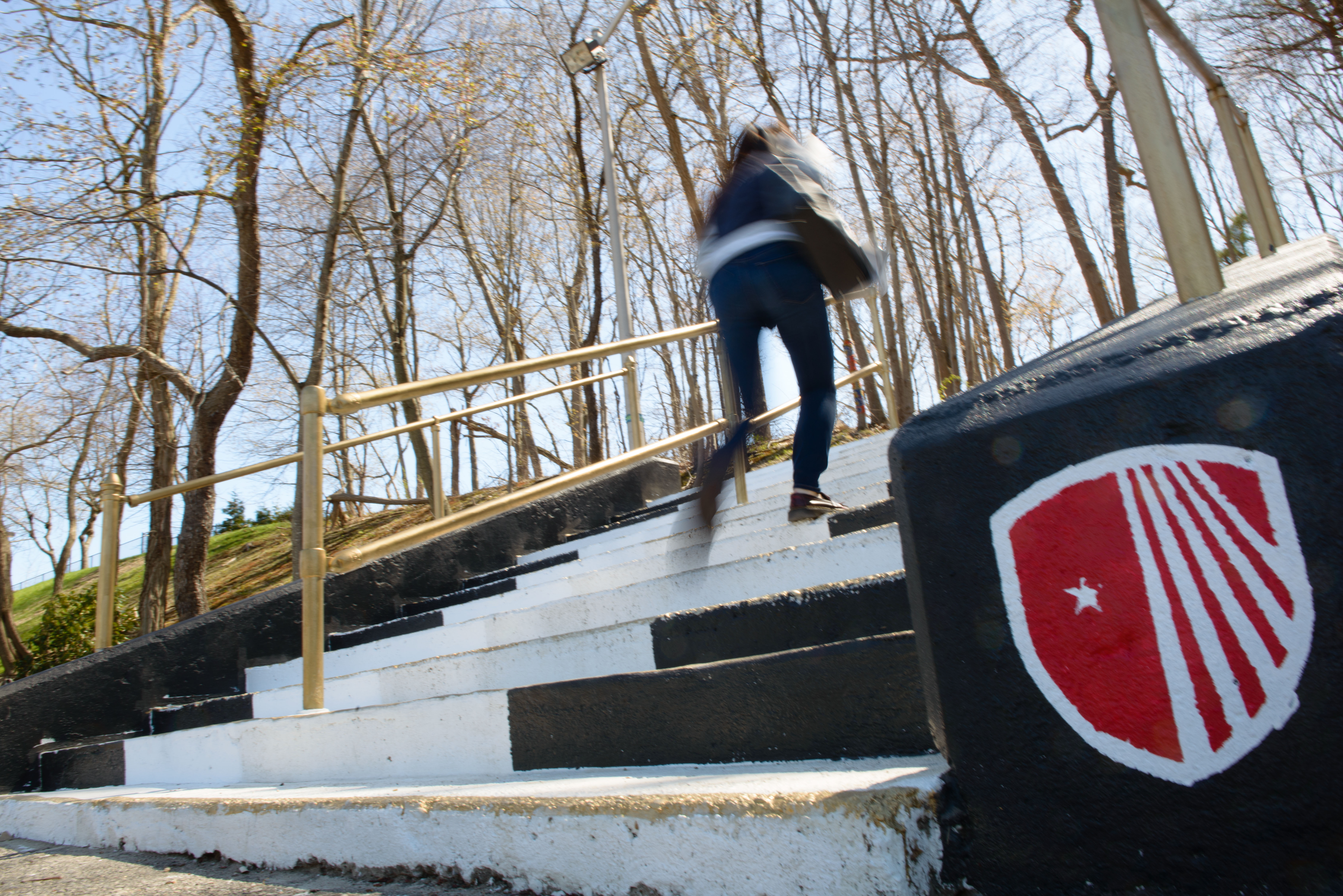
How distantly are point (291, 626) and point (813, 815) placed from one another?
3.55m

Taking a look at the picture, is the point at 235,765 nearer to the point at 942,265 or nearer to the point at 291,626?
the point at 291,626

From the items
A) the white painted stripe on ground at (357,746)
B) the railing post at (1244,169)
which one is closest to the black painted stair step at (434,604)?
the white painted stripe on ground at (357,746)

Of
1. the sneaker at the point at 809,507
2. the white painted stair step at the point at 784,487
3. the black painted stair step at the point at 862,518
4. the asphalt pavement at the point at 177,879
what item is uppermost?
the white painted stair step at the point at 784,487

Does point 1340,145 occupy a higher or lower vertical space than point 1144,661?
higher

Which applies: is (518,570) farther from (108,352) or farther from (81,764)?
(108,352)

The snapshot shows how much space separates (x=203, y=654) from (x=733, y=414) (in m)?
2.79

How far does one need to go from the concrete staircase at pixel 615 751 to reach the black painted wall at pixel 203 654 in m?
0.22

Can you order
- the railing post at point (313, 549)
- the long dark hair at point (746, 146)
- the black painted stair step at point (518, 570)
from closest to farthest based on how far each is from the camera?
the railing post at point (313, 549)
the long dark hair at point (746, 146)
the black painted stair step at point (518, 570)

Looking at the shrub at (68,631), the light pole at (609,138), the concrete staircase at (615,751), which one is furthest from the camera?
the shrub at (68,631)

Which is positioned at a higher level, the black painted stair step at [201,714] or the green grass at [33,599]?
the green grass at [33,599]

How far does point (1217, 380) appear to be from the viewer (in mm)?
857

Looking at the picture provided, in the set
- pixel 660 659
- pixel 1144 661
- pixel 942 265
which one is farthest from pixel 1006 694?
pixel 942 265

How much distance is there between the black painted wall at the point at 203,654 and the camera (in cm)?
334

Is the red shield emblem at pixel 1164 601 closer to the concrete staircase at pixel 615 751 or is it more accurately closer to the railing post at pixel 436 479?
the concrete staircase at pixel 615 751
